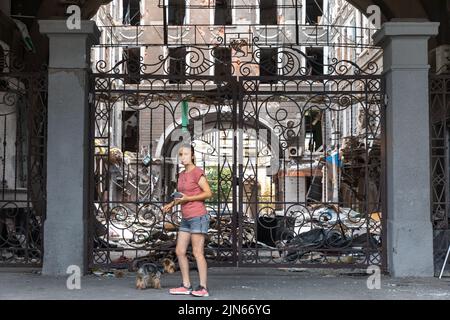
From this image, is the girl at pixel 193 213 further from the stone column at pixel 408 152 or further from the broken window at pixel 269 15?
the broken window at pixel 269 15

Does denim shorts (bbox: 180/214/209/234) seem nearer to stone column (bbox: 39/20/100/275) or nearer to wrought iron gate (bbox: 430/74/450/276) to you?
stone column (bbox: 39/20/100/275)

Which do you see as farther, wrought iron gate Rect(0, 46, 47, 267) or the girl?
wrought iron gate Rect(0, 46, 47, 267)

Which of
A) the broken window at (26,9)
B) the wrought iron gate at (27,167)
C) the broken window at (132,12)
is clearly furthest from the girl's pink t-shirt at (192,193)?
the broken window at (132,12)

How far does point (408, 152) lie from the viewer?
1034cm

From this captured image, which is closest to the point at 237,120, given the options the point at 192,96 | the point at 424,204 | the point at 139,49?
the point at 192,96

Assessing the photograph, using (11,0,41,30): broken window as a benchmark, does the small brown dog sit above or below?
below

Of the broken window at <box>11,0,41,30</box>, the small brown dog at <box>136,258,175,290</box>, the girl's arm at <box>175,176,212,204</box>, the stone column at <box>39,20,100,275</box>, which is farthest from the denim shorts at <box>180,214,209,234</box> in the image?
the broken window at <box>11,0,41,30</box>

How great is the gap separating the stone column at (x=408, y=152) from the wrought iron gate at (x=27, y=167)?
218 inches

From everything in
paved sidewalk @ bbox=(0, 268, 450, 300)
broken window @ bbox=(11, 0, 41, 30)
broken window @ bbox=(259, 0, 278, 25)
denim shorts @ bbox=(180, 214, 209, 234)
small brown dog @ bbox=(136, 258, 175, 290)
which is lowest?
paved sidewalk @ bbox=(0, 268, 450, 300)

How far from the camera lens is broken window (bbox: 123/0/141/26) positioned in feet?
126

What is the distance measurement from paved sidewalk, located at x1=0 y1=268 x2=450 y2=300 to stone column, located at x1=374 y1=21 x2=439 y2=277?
1.57ft

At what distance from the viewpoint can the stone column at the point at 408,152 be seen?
10133mm

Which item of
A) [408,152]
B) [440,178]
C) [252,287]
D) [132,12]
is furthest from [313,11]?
[252,287]

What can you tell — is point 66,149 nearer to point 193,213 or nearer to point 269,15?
point 193,213
